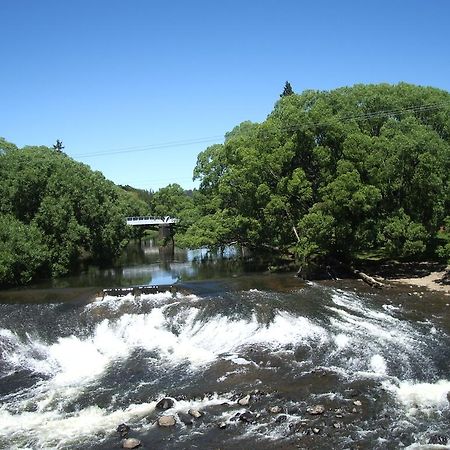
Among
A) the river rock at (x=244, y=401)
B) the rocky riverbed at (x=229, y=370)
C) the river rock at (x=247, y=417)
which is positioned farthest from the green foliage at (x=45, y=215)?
the river rock at (x=247, y=417)

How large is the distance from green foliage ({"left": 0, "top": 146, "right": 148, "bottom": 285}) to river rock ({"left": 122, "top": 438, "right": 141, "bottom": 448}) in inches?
886

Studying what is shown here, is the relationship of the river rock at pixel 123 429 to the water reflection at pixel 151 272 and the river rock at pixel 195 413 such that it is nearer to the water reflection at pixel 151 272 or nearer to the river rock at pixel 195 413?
the river rock at pixel 195 413

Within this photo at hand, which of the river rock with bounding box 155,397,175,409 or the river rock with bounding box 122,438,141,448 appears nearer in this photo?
the river rock with bounding box 122,438,141,448

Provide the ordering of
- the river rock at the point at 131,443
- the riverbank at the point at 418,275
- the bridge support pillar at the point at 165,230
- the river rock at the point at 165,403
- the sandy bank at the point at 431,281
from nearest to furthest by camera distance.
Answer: the river rock at the point at 131,443
the river rock at the point at 165,403
the sandy bank at the point at 431,281
the riverbank at the point at 418,275
the bridge support pillar at the point at 165,230

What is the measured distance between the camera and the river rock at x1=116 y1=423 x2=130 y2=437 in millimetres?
14508

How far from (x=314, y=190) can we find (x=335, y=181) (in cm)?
325

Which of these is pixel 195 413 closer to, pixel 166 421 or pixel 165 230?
pixel 166 421

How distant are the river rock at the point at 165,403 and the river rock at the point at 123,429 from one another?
1516 millimetres

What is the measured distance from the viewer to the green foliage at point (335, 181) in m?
32.4

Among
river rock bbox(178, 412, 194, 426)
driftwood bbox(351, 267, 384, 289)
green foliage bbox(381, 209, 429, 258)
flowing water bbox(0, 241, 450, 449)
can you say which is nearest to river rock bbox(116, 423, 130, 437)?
flowing water bbox(0, 241, 450, 449)

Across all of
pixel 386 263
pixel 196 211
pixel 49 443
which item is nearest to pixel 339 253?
pixel 386 263

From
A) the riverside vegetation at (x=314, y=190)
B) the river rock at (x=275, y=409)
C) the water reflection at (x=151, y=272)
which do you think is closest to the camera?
the river rock at (x=275, y=409)

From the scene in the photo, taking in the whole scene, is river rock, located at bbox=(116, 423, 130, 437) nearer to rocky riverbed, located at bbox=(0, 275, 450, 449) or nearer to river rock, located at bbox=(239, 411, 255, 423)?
rocky riverbed, located at bbox=(0, 275, 450, 449)

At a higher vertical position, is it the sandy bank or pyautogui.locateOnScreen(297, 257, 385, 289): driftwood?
pyautogui.locateOnScreen(297, 257, 385, 289): driftwood
